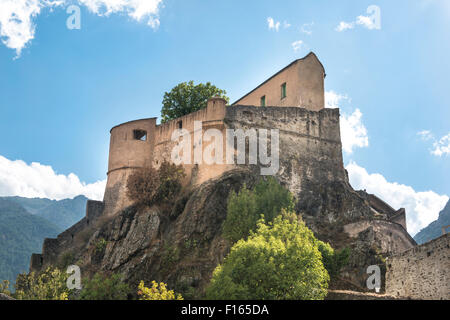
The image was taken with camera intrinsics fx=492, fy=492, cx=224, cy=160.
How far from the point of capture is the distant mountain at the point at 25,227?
8436 centimetres

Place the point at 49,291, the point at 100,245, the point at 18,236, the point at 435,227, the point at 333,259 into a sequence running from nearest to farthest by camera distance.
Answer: the point at 333,259
the point at 49,291
the point at 100,245
the point at 435,227
the point at 18,236

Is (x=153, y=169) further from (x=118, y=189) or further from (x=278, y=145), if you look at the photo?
(x=278, y=145)

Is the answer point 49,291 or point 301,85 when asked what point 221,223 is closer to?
point 49,291

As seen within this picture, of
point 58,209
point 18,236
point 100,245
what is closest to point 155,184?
point 100,245

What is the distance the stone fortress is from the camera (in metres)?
34.3

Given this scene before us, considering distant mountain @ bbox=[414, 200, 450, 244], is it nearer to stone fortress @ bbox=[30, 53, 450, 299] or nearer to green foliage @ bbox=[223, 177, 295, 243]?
stone fortress @ bbox=[30, 53, 450, 299]

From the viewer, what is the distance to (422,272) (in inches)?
805

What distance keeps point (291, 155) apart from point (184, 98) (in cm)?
1384

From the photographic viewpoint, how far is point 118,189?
3991cm

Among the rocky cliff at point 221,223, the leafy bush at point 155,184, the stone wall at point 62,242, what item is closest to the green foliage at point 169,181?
the leafy bush at point 155,184

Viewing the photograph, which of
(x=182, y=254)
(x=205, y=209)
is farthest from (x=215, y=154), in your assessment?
(x=182, y=254)

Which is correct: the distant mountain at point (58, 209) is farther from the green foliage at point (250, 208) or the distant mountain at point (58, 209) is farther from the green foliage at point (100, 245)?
the green foliage at point (250, 208)

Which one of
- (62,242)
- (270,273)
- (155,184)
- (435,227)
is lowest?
(270,273)
